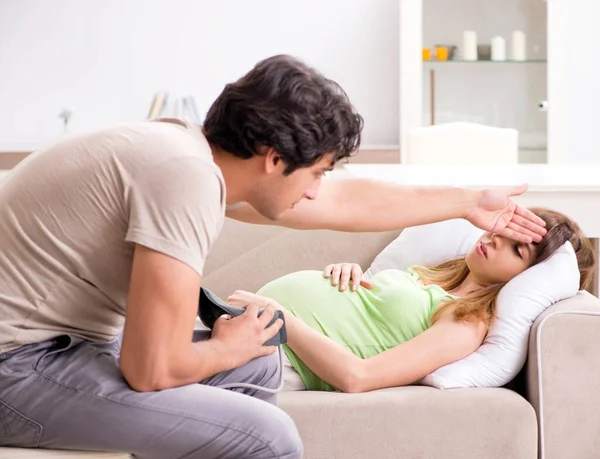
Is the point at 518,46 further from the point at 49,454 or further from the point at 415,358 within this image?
the point at 49,454

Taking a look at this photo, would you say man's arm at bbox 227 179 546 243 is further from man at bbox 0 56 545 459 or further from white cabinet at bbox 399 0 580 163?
white cabinet at bbox 399 0 580 163

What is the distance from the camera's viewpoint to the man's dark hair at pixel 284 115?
146cm

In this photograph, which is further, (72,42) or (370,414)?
(72,42)

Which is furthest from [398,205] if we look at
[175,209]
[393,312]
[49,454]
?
[49,454]

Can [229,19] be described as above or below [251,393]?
above

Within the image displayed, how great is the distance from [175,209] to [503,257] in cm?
102

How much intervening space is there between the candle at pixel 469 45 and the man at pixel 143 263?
156 inches

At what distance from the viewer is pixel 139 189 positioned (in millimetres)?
1393

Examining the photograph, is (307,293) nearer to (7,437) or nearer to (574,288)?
(574,288)

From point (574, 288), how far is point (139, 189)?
3.66 ft

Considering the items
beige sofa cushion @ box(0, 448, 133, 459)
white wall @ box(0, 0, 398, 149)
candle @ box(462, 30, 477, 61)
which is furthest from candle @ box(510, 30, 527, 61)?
beige sofa cushion @ box(0, 448, 133, 459)

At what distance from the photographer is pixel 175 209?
1.38m

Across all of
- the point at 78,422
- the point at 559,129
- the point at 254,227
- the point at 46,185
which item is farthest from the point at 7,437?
the point at 559,129

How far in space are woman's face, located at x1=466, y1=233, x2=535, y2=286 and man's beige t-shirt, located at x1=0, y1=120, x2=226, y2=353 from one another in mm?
904
